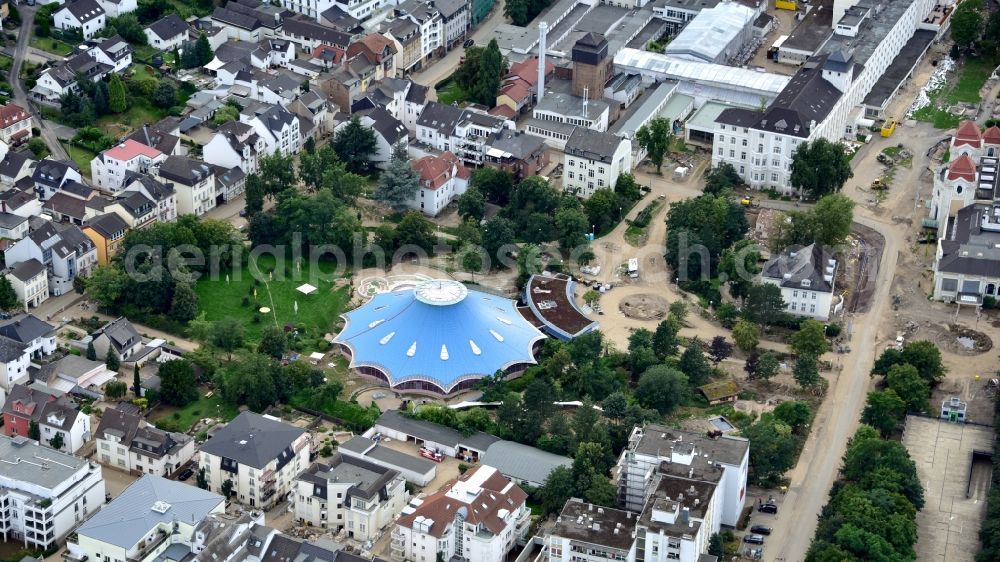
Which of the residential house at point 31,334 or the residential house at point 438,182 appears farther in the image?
the residential house at point 438,182

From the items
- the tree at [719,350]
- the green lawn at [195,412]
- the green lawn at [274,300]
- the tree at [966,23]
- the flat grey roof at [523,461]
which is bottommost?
the green lawn at [195,412]

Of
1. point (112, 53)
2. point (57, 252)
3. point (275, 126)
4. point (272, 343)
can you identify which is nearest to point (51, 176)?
point (57, 252)

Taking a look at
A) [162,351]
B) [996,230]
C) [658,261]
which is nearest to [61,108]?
[162,351]

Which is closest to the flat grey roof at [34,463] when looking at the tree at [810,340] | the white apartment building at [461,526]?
the white apartment building at [461,526]

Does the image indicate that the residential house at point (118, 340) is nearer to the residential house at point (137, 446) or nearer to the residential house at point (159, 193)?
the residential house at point (137, 446)

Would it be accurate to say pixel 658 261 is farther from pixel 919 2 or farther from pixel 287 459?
pixel 919 2

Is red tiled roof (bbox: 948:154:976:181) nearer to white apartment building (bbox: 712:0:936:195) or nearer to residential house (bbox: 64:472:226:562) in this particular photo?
white apartment building (bbox: 712:0:936:195)

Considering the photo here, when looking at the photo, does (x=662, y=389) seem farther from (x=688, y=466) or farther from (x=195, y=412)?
(x=195, y=412)

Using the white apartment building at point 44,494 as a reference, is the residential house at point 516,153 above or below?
above
